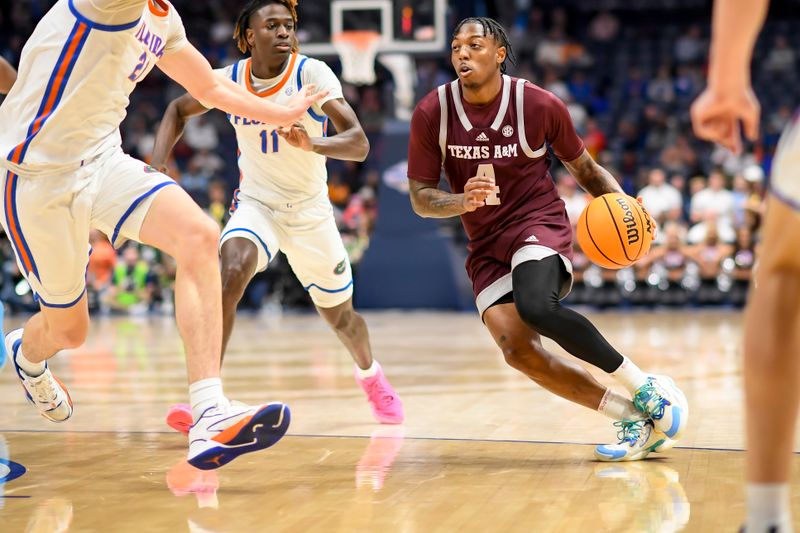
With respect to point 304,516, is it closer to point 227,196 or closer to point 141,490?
point 141,490

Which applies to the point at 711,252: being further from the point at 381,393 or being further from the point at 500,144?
the point at 500,144

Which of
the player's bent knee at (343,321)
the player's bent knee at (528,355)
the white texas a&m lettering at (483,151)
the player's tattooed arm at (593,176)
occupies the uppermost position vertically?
the white texas a&m lettering at (483,151)

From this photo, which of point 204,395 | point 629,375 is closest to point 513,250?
point 629,375

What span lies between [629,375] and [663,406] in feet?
0.64

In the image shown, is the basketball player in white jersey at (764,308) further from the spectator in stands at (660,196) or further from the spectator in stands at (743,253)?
the spectator in stands at (660,196)

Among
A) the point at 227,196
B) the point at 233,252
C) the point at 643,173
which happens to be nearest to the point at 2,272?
the point at 227,196

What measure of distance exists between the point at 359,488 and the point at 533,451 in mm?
995

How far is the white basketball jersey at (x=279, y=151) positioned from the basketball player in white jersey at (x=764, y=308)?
3.34m

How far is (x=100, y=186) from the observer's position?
157 inches

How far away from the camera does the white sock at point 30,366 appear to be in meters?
4.73

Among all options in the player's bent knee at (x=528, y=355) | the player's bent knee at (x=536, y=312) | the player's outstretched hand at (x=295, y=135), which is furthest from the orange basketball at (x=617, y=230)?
the player's outstretched hand at (x=295, y=135)

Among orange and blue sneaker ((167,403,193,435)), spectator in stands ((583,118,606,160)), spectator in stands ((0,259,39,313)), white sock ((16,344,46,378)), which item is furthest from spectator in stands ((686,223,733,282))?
white sock ((16,344,46,378))

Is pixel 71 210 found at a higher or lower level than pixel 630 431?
higher

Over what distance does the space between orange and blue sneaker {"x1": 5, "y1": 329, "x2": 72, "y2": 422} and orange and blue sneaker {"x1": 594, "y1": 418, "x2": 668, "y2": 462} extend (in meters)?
2.41
